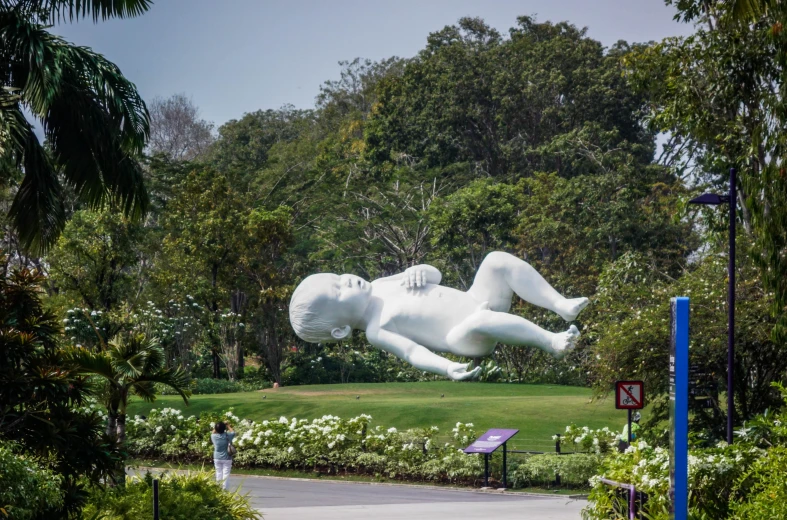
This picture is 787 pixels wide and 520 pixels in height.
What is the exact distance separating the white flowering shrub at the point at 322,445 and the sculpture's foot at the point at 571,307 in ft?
13.8

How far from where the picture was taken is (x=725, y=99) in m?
18.8

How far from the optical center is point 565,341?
22609 millimetres

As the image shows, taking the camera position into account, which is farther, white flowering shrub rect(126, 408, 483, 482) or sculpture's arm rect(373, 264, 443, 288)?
sculpture's arm rect(373, 264, 443, 288)

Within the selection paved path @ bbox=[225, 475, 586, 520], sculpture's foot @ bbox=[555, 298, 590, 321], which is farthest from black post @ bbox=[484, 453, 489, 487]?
sculpture's foot @ bbox=[555, 298, 590, 321]

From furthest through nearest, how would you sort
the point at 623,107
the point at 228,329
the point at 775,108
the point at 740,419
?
1. the point at 623,107
2. the point at 228,329
3. the point at 740,419
4. the point at 775,108

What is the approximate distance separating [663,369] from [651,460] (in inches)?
309

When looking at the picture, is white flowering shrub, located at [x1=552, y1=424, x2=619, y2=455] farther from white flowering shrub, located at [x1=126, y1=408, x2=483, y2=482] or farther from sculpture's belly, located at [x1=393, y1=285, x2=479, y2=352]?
sculpture's belly, located at [x1=393, y1=285, x2=479, y2=352]

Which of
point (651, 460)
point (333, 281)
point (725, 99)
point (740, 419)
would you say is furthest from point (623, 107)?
point (651, 460)

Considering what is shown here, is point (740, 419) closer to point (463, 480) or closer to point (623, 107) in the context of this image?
point (463, 480)

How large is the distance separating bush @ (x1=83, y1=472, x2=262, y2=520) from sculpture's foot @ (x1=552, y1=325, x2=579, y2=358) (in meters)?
11.4

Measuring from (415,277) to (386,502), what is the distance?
949 cm

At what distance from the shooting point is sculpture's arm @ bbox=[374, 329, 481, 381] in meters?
22.8

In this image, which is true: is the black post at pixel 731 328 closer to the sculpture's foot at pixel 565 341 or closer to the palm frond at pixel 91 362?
the palm frond at pixel 91 362

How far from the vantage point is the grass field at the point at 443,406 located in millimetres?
20922
